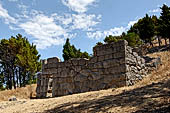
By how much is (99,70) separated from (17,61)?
17503 millimetres

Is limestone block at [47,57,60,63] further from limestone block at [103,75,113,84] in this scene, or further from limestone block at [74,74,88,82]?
limestone block at [103,75,113,84]

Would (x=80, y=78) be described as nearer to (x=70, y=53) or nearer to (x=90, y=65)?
(x=90, y=65)

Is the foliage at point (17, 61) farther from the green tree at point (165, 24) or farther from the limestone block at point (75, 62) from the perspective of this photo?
the green tree at point (165, 24)

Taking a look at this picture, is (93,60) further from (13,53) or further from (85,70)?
(13,53)

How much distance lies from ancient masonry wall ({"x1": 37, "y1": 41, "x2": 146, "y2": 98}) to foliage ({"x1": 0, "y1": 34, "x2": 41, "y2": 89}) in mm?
12479

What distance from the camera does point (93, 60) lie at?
36.8 ft

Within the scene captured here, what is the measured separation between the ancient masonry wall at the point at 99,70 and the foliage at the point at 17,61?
40.9 feet

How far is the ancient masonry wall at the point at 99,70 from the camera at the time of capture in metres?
9.95

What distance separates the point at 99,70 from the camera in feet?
35.4

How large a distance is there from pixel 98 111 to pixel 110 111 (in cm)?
40

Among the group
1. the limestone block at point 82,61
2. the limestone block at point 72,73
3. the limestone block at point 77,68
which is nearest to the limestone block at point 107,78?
the limestone block at point 82,61

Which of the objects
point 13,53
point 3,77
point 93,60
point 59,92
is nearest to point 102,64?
point 93,60

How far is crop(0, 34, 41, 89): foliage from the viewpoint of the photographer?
2442 cm

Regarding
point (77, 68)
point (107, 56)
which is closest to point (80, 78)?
point (77, 68)
